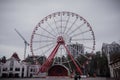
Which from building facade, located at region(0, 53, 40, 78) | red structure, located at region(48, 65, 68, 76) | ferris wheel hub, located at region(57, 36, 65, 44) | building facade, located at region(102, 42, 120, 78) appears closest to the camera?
ferris wheel hub, located at region(57, 36, 65, 44)

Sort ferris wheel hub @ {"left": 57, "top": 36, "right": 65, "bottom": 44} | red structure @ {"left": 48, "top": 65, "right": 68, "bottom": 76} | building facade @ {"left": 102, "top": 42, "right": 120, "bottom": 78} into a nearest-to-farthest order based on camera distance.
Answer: ferris wheel hub @ {"left": 57, "top": 36, "right": 65, "bottom": 44} → building facade @ {"left": 102, "top": 42, "right": 120, "bottom": 78} → red structure @ {"left": 48, "top": 65, "right": 68, "bottom": 76}

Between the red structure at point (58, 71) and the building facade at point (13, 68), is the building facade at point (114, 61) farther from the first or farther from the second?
the building facade at point (13, 68)

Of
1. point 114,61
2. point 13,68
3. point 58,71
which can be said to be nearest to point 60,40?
point 58,71

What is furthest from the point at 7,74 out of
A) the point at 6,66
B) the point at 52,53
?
the point at 52,53

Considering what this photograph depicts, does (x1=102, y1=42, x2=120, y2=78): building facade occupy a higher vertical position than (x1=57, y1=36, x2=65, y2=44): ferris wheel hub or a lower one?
lower

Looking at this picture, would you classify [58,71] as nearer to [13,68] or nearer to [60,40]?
[60,40]

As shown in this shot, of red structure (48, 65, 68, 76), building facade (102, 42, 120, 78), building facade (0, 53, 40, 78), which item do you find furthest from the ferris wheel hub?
building facade (0, 53, 40, 78)

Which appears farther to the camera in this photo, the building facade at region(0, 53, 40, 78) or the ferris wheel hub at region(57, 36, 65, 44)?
the building facade at region(0, 53, 40, 78)

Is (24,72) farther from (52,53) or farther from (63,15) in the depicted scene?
(63,15)

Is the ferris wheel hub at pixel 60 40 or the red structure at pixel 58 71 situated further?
the red structure at pixel 58 71

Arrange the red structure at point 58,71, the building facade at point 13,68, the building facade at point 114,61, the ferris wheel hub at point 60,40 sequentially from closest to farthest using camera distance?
the ferris wheel hub at point 60,40, the building facade at point 114,61, the red structure at point 58,71, the building facade at point 13,68

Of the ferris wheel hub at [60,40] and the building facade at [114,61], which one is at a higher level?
the ferris wheel hub at [60,40]

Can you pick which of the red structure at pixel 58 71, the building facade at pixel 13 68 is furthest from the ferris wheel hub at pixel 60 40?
the building facade at pixel 13 68

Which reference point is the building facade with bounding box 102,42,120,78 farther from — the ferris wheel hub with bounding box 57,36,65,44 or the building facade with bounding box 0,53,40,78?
the building facade with bounding box 0,53,40,78
